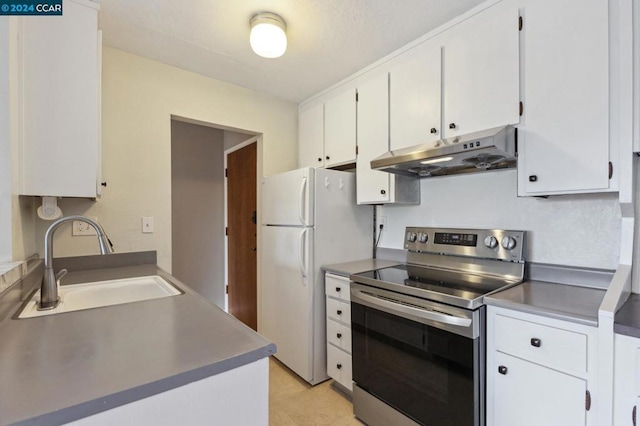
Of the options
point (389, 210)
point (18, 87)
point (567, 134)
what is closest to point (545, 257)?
point (567, 134)

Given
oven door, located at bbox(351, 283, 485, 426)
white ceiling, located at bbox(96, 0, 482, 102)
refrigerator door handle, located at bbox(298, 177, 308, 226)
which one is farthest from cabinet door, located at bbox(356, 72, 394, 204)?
oven door, located at bbox(351, 283, 485, 426)

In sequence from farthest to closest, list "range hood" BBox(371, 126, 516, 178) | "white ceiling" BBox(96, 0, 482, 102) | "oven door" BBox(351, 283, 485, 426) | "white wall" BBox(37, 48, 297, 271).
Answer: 1. "white wall" BBox(37, 48, 297, 271)
2. "white ceiling" BBox(96, 0, 482, 102)
3. "range hood" BBox(371, 126, 516, 178)
4. "oven door" BBox(351, 283, 485, 426)

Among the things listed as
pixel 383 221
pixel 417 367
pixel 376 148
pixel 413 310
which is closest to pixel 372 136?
pixel 376 148

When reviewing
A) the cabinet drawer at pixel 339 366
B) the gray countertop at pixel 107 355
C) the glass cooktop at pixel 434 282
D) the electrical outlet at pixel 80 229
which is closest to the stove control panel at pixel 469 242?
the glass cooktop at pixel 434 282

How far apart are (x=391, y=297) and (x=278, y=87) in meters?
2.07

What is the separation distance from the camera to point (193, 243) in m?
3.58

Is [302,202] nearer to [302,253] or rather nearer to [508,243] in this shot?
[302,253]

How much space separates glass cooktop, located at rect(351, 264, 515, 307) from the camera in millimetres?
1448

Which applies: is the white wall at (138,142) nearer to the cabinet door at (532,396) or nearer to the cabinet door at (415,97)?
the cabinet door at (415,97)

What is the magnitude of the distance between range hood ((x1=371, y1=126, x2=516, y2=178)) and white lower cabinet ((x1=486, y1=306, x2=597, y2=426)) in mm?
770

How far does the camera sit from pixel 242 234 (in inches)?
132

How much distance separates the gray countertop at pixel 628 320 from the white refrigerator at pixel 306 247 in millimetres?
1579

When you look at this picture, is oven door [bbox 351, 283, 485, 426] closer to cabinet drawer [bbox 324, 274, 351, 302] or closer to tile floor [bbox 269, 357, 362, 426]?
cabinet drawer [bbox 324, 274, 351, 302]

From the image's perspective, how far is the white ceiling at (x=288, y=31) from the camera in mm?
1644
